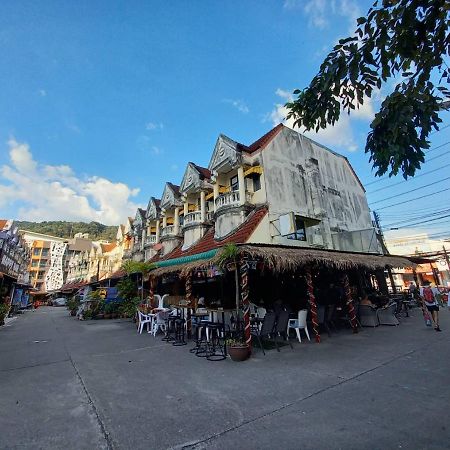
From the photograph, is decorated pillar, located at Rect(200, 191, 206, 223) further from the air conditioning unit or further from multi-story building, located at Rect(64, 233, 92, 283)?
multi-story building, located at Rect(64, 233, 92, 283)

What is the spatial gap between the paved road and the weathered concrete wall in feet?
26.2

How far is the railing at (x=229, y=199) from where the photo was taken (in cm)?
1494

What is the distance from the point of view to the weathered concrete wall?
15.2 metres

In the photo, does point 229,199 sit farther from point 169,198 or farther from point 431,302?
point 431,302

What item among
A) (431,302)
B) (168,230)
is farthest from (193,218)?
(431,302)

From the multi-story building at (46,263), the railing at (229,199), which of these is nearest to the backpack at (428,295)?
the railing at (229,199)

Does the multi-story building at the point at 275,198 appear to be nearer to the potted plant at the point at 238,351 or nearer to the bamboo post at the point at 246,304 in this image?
the bamboo post at the point at 246,304

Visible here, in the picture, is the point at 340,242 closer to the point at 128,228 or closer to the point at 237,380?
the point at 237,380

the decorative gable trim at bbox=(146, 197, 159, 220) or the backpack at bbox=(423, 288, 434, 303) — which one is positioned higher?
the decorative gable trim at bbox=(146, 197, 159, 220)

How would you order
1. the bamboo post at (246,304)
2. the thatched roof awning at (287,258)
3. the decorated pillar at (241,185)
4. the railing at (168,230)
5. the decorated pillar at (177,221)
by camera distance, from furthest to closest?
the railing at (168,230) < the decorated pillar at (177,221) < the decorated pillar at (241,185) < the thatched roof awning at (287,258) < the bamboo post at (246,304)

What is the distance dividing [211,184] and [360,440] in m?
16.6

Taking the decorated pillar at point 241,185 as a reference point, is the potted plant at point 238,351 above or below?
below

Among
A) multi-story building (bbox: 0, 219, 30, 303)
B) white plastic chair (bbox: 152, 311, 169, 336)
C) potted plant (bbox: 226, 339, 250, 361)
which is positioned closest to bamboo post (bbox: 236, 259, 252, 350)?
potted plant (bbox: 226, 339, 250, 361)

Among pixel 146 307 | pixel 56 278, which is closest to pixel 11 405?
pixel 146 307
